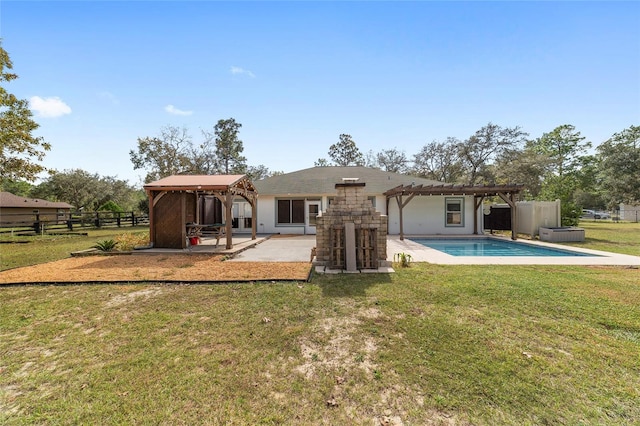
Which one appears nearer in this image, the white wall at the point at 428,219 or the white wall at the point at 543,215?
the white wall at the point at 543,215

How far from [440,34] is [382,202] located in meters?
8.22

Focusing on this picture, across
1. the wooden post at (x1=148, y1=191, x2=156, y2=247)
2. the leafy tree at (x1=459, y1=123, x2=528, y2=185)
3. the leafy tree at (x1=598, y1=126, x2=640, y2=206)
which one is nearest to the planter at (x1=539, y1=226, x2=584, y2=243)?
the wooden post at (x1=148, y1=191, x2=156, y2=247)

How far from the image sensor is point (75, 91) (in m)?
10.0

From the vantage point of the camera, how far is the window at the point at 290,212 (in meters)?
15.5

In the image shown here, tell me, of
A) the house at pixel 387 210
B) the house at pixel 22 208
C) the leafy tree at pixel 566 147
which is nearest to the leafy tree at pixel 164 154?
the house at pixel 22 208

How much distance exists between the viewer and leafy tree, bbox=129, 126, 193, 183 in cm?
2666

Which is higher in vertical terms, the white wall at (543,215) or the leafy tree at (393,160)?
the leafy tree at (393,160)

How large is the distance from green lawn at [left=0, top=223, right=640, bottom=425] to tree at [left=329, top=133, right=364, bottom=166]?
116 feet

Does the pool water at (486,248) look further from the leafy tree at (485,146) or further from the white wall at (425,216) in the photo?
the leafy tree at (485,146)

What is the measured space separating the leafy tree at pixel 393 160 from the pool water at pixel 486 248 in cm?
2605

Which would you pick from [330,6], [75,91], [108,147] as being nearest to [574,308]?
[330,6]

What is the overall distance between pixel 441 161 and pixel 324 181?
2286 centimetres

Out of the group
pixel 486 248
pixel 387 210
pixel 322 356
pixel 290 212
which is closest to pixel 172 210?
pixel 290 212

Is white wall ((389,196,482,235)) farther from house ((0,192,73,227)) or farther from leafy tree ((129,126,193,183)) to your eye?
house ((0,192,73,227))
